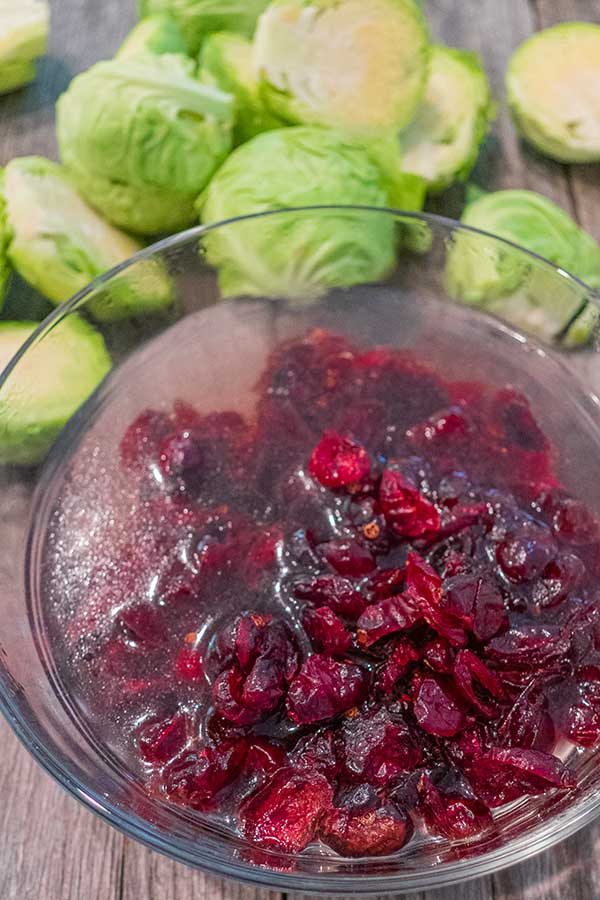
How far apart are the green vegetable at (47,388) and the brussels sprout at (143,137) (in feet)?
2.19

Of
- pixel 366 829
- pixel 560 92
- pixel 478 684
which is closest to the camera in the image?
pixel 366 829

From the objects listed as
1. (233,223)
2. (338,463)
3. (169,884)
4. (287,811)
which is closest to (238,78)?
(233,223)

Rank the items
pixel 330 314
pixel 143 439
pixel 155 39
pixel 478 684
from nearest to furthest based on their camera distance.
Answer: pixel 478 684
pixel 143 439
pixel 330 314
pixel 155 39

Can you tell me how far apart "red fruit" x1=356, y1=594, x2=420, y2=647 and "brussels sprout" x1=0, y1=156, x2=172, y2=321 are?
4.25ft

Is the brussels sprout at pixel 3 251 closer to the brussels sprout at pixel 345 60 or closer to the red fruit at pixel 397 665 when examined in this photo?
the brussels sprout at pixel 345 60

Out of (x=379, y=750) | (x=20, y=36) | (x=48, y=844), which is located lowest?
(x=48, y=844)

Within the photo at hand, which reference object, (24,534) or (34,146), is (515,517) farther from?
(34,146)

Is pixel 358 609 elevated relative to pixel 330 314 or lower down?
lower down

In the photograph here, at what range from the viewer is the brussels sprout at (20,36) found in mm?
3457

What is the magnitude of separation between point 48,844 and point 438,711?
3.67 ft

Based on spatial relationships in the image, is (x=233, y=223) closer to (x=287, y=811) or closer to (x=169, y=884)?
(x=287, y=811)

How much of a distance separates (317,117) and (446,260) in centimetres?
86

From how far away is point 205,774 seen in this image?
1.87 m

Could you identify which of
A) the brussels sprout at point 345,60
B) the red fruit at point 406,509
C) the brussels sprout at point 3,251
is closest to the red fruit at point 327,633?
the red fruit at point 406,509
